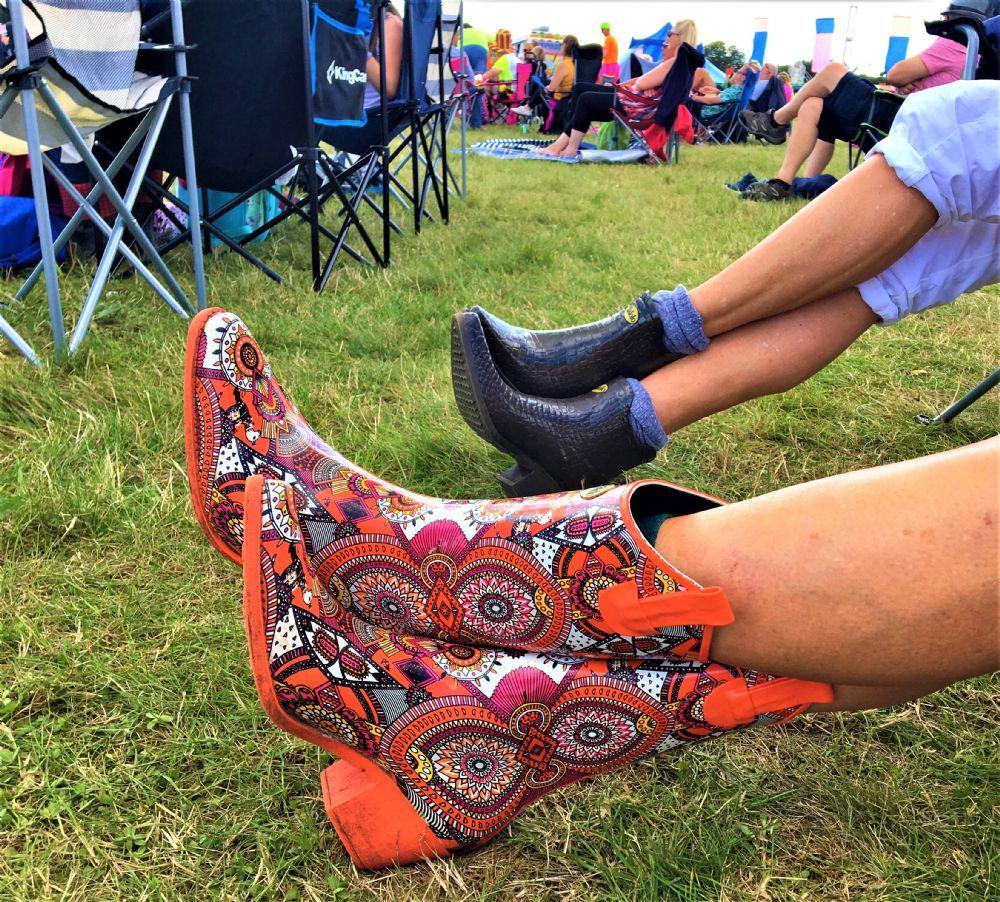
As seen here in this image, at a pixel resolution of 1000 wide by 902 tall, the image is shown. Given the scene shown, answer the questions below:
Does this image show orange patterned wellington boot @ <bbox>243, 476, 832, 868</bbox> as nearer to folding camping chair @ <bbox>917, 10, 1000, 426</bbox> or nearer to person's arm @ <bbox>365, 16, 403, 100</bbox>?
folding camping chair @ <bbox>917, 10, 1000, 426</bbox>

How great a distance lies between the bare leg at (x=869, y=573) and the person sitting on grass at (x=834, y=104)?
4.55m

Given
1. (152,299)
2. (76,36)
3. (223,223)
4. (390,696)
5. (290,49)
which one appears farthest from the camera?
(223,223)

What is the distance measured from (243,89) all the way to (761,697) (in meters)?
2.97

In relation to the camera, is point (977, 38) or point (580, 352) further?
point (977, 38)

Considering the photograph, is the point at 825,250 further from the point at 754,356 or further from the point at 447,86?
the point at 447,86

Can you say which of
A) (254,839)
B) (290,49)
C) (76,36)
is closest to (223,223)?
(290,49)

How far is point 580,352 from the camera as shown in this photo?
1416mm

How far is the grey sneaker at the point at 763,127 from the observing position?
1236 centimetres

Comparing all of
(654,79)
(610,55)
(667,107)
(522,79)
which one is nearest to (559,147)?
(654,79)

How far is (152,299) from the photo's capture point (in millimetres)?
2807

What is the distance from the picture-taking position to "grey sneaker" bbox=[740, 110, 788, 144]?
12359mm

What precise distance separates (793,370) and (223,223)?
303 cm

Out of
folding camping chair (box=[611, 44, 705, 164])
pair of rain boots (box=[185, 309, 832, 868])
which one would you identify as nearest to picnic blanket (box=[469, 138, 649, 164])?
folding camping chair (box=[611, 44, 705, 164])

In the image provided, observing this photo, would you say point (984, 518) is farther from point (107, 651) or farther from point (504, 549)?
point (107, 651)
